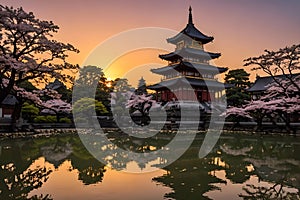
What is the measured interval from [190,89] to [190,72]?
2776 mm

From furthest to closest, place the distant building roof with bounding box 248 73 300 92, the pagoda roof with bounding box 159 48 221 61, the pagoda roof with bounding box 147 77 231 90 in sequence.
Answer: the distant building roof with bounding box 248 73 300 92 → the pagoda roof with bounding box 159 48 221 61 → the pagoda roof with bounding box 147 77 231 90

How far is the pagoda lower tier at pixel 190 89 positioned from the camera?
3338 centimetres

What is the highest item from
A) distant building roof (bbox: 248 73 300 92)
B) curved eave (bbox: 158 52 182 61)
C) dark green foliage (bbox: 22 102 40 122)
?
curved eave (bbox: 158 52 182 61)

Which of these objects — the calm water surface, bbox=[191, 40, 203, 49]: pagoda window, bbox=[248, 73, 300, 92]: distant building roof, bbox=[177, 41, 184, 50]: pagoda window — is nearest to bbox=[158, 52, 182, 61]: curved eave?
bbox=[177, 41, 184, 50]: pagoda window

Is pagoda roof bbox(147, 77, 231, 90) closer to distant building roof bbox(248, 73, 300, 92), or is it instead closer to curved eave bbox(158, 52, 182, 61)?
curved eave bbox(158, 52, 182, 61)

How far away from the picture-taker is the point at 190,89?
111ft

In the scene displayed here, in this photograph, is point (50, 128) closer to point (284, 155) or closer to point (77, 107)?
point (77, 107)

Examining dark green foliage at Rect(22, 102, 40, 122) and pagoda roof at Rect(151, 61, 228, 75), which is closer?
dark green foliage at Rect(22, 102, 40, 122)

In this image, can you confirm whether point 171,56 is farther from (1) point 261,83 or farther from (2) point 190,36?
(1) point 261,83

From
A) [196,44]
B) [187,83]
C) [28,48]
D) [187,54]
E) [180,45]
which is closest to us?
[28,48]

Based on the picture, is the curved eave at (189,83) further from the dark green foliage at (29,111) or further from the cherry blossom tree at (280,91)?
the dark green foliage at (29,111)

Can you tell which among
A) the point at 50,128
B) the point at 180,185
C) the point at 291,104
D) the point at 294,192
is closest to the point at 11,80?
the point at 50,128

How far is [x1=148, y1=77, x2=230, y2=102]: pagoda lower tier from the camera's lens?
33.4 meters

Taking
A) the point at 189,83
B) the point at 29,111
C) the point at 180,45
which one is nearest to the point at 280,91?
the point at 189,83
